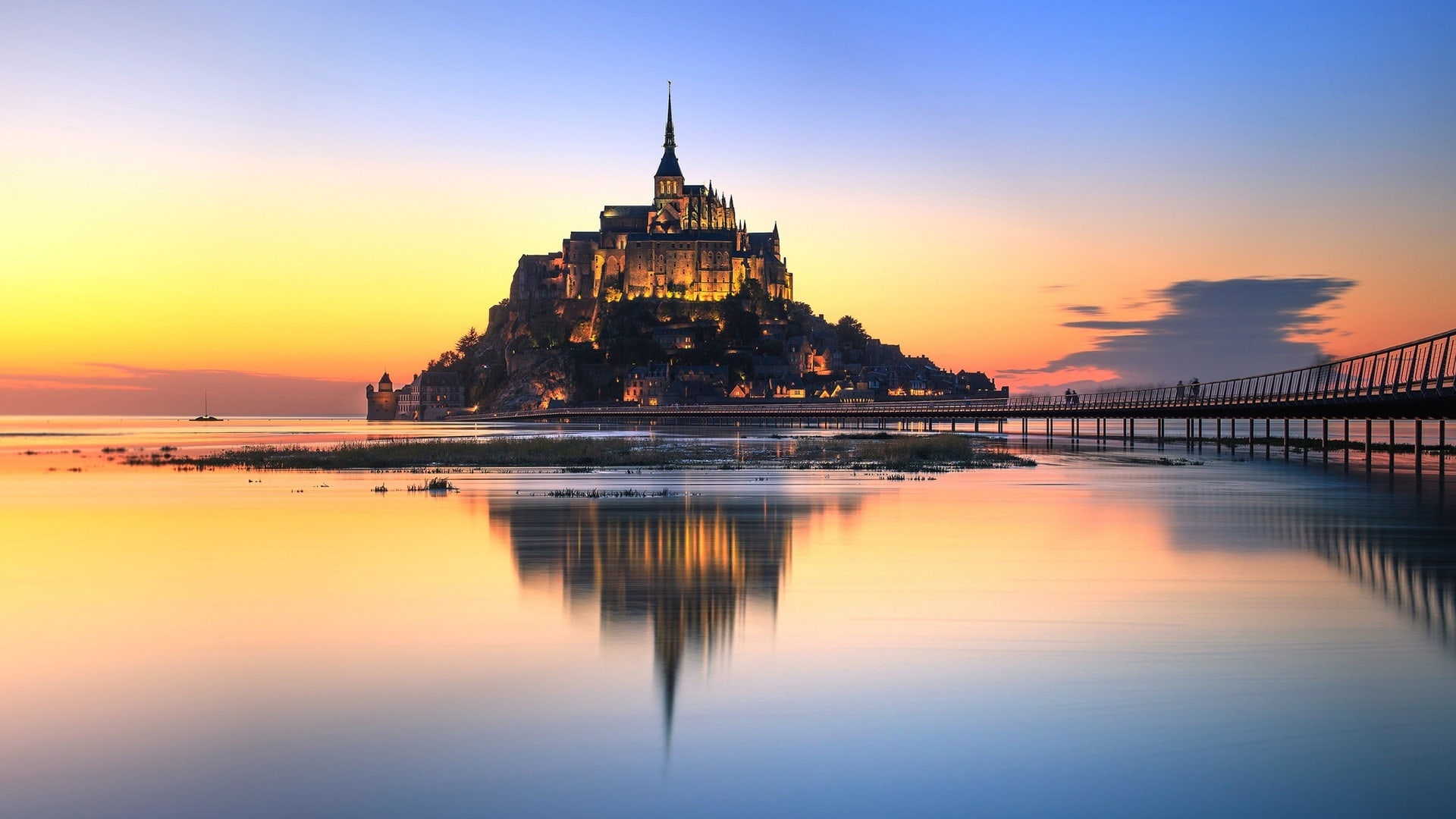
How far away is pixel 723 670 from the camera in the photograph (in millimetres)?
10109

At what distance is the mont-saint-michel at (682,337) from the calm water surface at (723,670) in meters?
151

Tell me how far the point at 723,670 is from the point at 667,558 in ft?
22.8

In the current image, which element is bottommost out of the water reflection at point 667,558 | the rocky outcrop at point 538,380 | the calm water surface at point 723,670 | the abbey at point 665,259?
the calm water surface at point 723,670

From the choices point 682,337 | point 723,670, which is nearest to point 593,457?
point 723,670

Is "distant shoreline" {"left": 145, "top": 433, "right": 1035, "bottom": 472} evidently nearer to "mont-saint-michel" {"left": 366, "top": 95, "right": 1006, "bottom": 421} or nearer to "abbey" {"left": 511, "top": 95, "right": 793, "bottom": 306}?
"mont-saint-michel" {"left": 366, "top": 95, "right": 1006, "bottom": 421}

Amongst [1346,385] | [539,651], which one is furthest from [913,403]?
[539,651]

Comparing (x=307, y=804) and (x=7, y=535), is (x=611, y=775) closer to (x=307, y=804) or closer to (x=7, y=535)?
(x=307, y=804)

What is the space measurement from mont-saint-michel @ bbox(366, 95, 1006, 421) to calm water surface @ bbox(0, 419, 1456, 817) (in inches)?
5943

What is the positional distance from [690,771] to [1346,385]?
149ft

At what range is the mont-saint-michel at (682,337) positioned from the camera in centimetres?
17525

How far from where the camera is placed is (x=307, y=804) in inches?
273

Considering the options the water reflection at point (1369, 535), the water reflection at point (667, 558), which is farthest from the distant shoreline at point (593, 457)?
the water reflection at point (667, 558)

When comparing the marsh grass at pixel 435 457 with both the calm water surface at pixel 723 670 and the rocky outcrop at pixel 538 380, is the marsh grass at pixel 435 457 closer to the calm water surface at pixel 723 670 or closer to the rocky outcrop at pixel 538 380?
the calm water surface at pixel 723 670

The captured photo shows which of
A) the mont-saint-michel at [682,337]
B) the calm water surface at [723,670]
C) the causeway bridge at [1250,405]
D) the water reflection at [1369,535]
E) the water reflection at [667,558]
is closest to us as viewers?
the calm water surface at [723,670]
